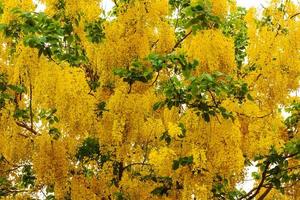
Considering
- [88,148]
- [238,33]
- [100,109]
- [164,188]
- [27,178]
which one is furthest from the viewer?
[238,33]

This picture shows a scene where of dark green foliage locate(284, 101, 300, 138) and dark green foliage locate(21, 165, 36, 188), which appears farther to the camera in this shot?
dark green foliage locate(21, 165, 36, 188)

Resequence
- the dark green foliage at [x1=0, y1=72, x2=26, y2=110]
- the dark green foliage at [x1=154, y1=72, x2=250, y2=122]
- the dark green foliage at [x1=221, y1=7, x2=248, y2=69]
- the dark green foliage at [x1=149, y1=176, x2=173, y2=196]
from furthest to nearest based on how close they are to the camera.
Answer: the dark green foliage at [x1=221, y1=7, x2=248, y2=69] < the dark green foliage at [x1=149, y1=176, x2=173, y2=196] < the dark green foliage at [x1=0, y1=72, x2=26, y2=110] < the dark green foliage at [x1=154, y1=72, x2=250, y2=122]

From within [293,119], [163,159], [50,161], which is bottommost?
[163,159]

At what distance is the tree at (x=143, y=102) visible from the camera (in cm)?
557

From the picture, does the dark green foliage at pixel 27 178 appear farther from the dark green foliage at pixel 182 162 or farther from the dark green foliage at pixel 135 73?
the dark green foliage at pixel 182 162

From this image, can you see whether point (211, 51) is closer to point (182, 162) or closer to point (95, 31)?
point (182, 162)

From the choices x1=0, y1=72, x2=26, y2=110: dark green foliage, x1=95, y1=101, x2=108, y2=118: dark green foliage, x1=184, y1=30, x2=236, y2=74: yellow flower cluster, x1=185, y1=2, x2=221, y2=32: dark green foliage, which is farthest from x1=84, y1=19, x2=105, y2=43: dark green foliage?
x1=185, y1=2, x2=221, y2=32: dark green foliage

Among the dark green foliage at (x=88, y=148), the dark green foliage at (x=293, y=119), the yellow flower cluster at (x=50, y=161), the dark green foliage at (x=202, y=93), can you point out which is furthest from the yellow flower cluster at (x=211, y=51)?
the yellow flower cluster at (x=50, y=161)

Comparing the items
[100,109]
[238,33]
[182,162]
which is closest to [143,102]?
[100,109]

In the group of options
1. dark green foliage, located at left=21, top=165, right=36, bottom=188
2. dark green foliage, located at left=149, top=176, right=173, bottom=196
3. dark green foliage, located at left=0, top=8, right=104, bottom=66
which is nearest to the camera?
dark green foliage, located at left=0, top=8, right=104, bottom=66

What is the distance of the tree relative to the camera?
5.57 m

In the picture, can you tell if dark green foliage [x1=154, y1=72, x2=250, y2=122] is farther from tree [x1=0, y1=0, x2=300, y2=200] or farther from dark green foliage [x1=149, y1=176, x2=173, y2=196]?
dark green foliage [x1=149, y1=176, x2=173, y2=196]

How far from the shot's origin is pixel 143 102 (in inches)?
233

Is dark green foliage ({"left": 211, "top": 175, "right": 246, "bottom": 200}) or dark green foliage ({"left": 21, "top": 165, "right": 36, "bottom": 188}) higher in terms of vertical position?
dark green foliage ({"left": 21, "top": 165, "right": 36, "bottom": 188})
